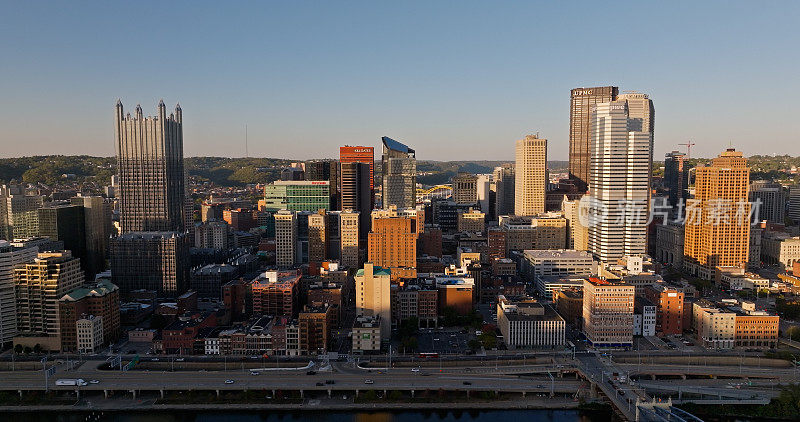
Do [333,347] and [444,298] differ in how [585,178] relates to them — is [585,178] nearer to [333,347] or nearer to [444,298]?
[444,298]

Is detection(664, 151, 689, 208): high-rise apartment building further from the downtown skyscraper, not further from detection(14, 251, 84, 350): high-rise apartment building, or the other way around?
detection(14, 251, 84, 350): high-rise apartment building

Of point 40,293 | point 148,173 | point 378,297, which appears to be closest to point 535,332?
point 378,297

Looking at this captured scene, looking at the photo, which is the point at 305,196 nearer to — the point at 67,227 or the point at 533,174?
the point at 67,227

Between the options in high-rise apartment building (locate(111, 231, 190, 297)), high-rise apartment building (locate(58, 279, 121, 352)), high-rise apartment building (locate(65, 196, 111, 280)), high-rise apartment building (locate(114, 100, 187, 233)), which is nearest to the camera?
high-rise apartment building (locate(58, 279, 121, 352))

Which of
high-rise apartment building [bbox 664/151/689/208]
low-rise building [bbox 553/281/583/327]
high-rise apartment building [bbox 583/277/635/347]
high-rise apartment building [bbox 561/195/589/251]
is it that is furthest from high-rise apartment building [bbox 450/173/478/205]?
high-rise apartment building [bbox 583/277/635/347]

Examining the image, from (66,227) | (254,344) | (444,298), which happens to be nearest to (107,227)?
(66,227)

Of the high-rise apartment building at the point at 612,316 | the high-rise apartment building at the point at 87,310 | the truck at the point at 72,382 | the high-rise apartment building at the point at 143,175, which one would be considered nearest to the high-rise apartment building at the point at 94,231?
the high-rise apartment building at the point at 143,175

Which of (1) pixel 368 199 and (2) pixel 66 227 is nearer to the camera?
(2) pixel 66 227
